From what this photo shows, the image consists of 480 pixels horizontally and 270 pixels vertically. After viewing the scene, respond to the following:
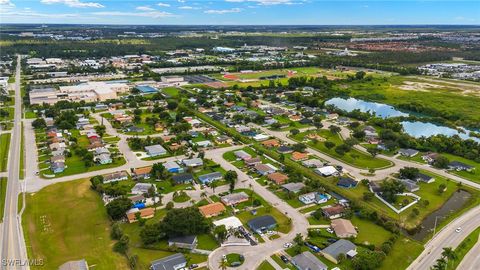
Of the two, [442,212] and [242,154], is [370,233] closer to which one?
[442,212]

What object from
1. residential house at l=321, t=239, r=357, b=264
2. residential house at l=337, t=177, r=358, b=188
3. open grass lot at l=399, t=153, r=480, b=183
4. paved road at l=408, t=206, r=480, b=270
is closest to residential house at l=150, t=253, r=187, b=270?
residential house at l=321, t=239, r=357, b=264

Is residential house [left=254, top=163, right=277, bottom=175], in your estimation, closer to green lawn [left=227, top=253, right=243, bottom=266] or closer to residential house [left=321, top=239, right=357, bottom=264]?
residential house [left=321, top=239, right=357, bottom=264]

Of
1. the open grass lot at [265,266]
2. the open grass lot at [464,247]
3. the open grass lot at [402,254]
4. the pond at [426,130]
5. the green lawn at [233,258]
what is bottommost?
the pond at [426,130]

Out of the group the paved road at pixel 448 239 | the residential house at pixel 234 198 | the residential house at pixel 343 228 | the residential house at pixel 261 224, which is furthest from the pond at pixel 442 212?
the residential house at pixel 234 198

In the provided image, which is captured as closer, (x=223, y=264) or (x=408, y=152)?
(x=223, y=264)

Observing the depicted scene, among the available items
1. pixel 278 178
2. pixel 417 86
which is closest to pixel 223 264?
pixel 278 178

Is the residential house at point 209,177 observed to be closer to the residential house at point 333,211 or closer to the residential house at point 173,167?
the residential house at point 173,167

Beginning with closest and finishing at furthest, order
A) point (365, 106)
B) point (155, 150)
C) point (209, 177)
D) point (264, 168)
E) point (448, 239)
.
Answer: point (448, 239), point (209, 177), point (264, 168), point (155, 150), point (365, 106)
